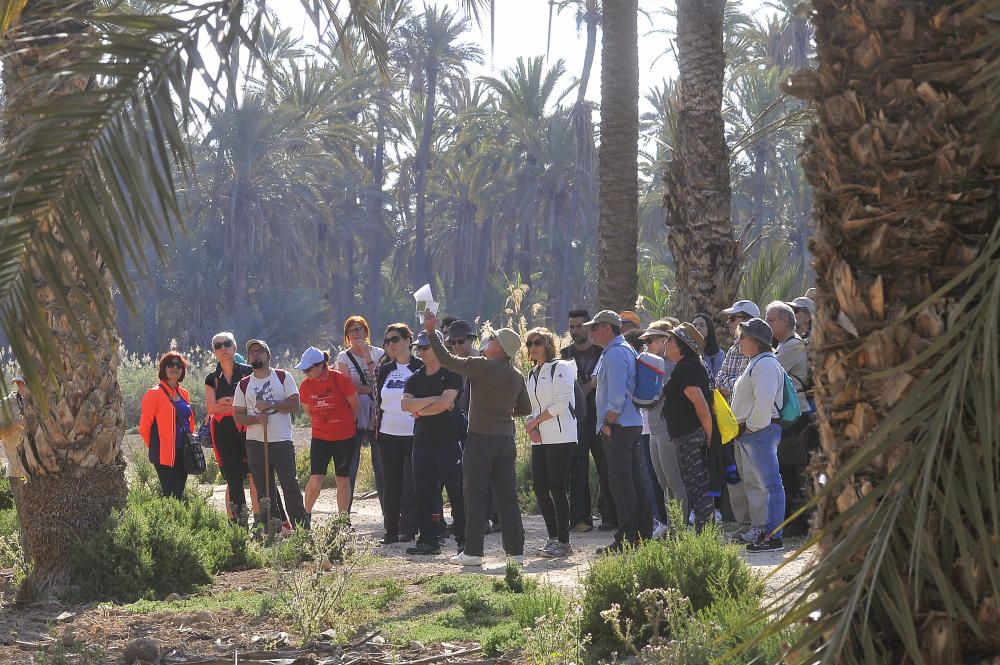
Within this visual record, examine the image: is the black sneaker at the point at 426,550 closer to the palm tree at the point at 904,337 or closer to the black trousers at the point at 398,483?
the black trousers at the point at 398,483

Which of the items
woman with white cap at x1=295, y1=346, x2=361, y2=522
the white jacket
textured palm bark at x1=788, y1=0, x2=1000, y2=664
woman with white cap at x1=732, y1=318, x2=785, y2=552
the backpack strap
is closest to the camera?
textured palm bark at x1=788, y1=0, x2=1000, y2=664

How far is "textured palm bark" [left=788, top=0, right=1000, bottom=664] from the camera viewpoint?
3.04m

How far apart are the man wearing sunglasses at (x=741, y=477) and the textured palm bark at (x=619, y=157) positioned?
2365 mm

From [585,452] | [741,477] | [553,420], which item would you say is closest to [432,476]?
[553,420]

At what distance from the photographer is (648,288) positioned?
47.4 feet

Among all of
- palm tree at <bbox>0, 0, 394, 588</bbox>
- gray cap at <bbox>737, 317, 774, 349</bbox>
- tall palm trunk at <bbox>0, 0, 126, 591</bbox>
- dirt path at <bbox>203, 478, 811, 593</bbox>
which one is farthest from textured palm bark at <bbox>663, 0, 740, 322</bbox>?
palm tree at <bbox>0, 0, 394, 588</bbox>

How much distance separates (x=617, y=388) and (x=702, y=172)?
3.95 m

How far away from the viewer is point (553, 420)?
30.2 ft

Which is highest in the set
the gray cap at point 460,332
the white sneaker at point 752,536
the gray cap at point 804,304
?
the gray cap at point 804,304

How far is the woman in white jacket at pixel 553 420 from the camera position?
919cm

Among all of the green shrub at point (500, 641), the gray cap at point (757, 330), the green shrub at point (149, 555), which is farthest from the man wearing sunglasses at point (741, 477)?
the green shrub at point (149, 555)

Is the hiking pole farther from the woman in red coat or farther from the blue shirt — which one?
the blue shirt

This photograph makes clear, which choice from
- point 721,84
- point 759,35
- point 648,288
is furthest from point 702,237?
point 759,35

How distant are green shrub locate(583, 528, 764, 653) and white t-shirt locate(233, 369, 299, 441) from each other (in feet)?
13.7
